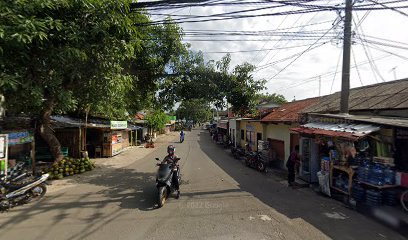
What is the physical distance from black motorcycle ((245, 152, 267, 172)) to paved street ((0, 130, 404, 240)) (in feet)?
A: 11.7

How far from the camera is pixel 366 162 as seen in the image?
7.86m

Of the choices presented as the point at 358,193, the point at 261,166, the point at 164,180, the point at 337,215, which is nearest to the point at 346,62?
the point at 358,193

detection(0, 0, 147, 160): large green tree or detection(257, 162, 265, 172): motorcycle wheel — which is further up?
detection(0, 0, 147, 160): large green tree

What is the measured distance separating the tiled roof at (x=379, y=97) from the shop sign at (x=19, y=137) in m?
12.5

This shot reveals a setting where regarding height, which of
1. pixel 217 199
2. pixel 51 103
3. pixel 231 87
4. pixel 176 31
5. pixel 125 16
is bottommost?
pixel 217 199

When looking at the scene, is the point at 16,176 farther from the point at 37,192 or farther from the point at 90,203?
the point at 90,203

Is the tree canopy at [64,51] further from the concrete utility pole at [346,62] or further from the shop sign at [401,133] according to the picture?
the shop sign at [401,133]

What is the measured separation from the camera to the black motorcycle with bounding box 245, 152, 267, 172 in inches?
554

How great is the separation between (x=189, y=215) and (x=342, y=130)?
211 inches

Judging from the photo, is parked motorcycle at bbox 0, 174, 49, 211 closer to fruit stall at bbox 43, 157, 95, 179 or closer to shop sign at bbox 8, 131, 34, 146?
shop sign at bbox 8, 131, 34, 146

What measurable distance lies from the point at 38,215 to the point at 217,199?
4960 mm

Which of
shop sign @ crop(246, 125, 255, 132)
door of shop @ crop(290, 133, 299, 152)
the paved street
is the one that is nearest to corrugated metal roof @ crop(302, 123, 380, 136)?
the paved street

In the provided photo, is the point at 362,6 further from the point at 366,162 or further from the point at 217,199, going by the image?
the point at 217,199

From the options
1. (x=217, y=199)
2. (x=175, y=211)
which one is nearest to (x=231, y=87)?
(x=217, y=199)
